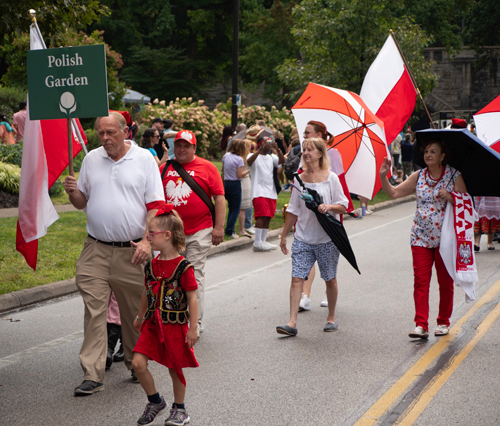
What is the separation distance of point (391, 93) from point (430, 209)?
2.19m

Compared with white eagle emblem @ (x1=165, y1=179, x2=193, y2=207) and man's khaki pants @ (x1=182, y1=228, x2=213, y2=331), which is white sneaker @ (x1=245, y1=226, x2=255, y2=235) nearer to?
man's khaki pants @ (x1=182, y1=228, x2=213, y2=331)

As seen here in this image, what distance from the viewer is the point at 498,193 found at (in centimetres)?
630

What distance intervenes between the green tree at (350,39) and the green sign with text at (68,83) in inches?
726

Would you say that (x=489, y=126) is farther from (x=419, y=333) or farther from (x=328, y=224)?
(x=419, y=333)

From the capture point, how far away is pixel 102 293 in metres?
5.18

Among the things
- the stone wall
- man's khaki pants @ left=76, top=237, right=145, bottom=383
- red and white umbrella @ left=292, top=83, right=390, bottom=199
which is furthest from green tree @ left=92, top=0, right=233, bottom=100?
man's khaki pants @ left=76, top=237, right=145, bottom=383

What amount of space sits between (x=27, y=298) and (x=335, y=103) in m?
4.27

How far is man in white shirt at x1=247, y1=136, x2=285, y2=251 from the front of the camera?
11.9 m

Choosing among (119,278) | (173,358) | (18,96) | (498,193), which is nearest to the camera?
(173,358)

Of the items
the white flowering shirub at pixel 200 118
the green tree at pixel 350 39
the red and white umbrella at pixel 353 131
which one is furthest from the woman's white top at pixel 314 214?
the white flowering shirub at pixel 200 118

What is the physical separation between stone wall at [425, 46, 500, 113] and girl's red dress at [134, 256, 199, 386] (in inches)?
1979

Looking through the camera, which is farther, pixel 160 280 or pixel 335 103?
pixel 335 103

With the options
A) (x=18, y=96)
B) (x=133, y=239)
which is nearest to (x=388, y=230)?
(x=133, y=239)

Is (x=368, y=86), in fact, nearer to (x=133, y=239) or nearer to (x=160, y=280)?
(x=133, y=239)
